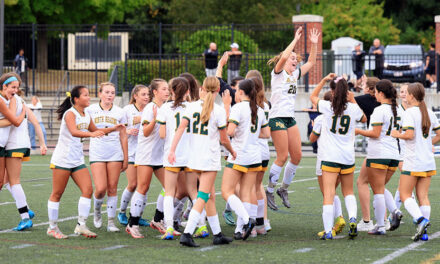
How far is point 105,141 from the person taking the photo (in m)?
10.4

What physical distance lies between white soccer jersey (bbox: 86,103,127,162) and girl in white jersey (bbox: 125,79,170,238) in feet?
0.87

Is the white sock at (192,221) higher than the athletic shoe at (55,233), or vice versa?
the white sock at (192,221)

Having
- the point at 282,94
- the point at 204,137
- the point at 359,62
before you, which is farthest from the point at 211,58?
the point at 204,137

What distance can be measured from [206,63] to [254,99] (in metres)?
19.4

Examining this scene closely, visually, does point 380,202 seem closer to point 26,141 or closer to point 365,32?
point 26,141

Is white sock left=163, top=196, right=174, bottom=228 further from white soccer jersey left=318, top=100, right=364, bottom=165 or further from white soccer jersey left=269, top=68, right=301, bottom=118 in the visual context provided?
white soccer jersey left=269, top=68, right=301, bottom=118

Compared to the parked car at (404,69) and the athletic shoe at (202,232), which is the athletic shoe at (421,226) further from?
the parked car at (404,69)

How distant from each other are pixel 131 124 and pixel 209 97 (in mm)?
1890

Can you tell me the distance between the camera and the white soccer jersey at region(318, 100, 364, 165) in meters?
9.84

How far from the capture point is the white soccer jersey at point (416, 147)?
32.2ft

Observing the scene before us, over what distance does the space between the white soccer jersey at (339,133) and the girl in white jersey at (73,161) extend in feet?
8.08

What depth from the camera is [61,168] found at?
32.2ft

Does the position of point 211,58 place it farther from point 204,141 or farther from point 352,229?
point 204,141

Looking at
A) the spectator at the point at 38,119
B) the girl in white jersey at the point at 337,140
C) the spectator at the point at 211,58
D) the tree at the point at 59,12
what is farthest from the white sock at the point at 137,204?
the tree at the point at 59,12
